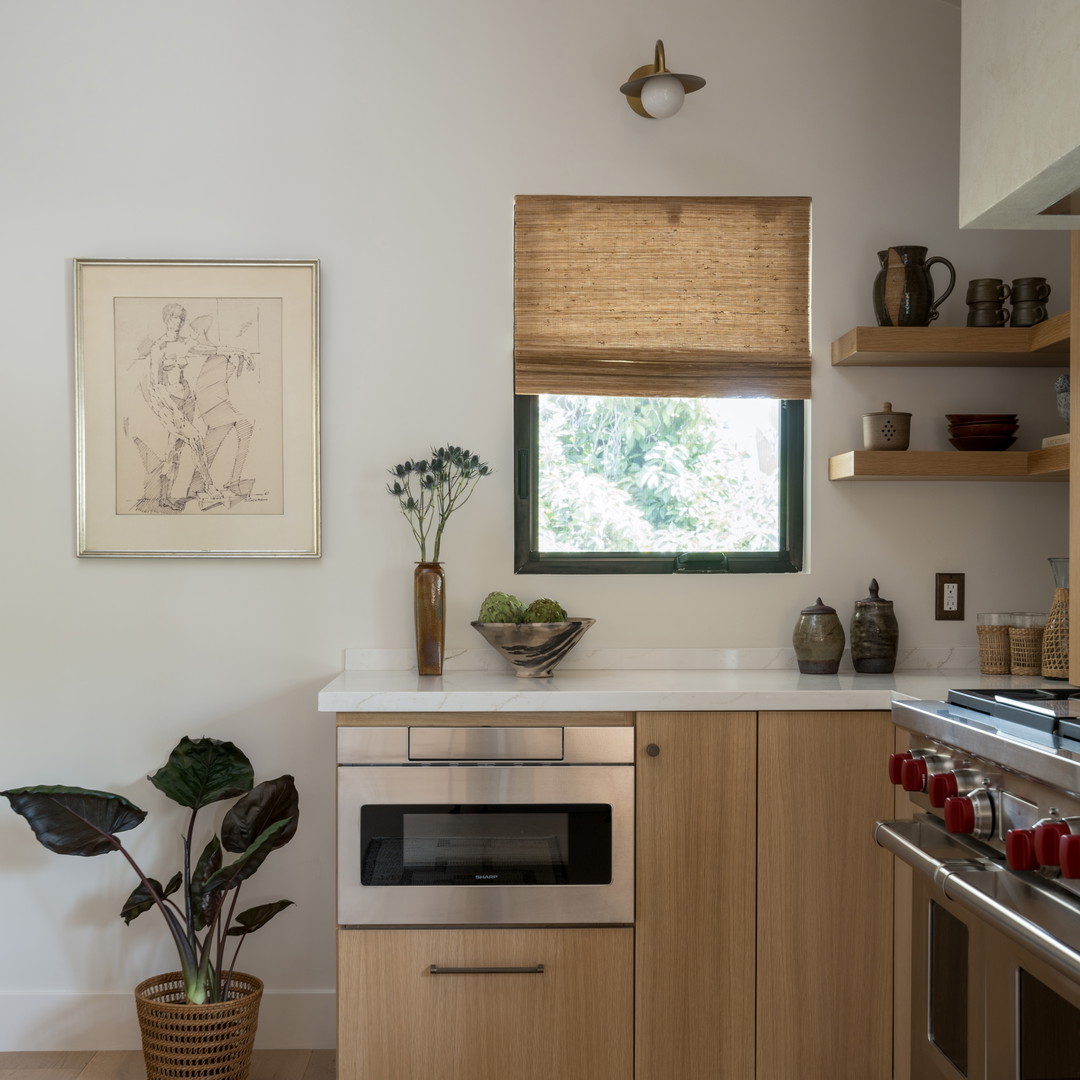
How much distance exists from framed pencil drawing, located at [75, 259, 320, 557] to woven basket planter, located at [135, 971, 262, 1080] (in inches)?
44.3

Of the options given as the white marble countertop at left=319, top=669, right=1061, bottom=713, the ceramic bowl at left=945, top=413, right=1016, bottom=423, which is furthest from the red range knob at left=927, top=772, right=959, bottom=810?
the ceramic bowl at left=945, top=413, right=1016, bottom=423

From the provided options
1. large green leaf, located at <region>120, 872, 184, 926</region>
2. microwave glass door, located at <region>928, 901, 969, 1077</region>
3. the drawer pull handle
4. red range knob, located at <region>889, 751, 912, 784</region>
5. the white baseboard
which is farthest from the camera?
the white baseboard

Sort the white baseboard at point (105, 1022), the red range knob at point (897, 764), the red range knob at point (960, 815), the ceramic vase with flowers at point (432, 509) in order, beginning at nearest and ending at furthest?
the red range knob at point (960, 815) → the red range knob at point (897, 764) → the ceramic vase with flowers at point (432, 509) → the white baseboard at point (105, 1022)

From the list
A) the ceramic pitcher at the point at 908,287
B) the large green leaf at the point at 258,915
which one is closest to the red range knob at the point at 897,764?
the ceramic pitcher at the point at 908,287

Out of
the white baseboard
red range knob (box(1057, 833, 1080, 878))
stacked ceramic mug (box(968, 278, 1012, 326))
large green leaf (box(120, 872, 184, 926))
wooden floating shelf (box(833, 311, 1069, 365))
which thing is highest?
stacked ceramic mug (box(968, 278, 1012, 326))

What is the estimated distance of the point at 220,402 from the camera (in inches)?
109

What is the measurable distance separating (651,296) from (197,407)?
1281 mm

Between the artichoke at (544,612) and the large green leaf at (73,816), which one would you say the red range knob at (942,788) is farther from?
the large green leaf at (73,816)

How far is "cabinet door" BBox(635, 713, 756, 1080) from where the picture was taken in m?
2.30

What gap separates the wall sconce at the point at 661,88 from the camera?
2596 millimetres

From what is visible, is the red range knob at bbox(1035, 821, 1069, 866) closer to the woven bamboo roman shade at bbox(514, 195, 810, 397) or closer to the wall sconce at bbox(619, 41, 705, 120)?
the woven bamboo roman shade at bbox(514, 195, 810, 397)

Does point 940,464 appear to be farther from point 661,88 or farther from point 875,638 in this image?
point 661,88

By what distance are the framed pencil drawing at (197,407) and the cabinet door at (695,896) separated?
1143mm

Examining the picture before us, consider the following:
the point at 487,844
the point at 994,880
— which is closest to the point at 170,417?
the point at 487,844
